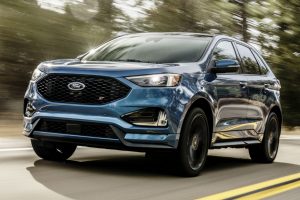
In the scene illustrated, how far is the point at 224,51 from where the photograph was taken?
9047 mm

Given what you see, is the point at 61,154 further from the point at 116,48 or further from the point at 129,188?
the point at 129,188

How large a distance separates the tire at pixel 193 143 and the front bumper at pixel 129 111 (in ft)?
0.57

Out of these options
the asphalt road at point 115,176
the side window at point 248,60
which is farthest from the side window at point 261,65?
the asphalt road at point 115,176

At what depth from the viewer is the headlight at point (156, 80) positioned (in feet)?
23.8

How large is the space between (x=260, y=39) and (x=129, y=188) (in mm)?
15275

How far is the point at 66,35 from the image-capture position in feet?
53.4

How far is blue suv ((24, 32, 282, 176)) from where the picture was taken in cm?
725

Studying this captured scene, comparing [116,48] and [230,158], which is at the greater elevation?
[116,48]

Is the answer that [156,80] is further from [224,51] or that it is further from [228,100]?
[224,51]

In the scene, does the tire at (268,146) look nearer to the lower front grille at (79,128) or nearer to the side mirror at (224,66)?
the side mirror at (224,66)

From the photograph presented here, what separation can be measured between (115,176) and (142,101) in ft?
2.85

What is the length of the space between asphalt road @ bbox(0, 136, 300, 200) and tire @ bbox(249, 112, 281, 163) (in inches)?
6.1

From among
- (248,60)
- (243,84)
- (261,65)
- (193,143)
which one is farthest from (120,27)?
(193,143)

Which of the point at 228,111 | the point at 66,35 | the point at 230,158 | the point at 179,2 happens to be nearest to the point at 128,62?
the point at 228,111
